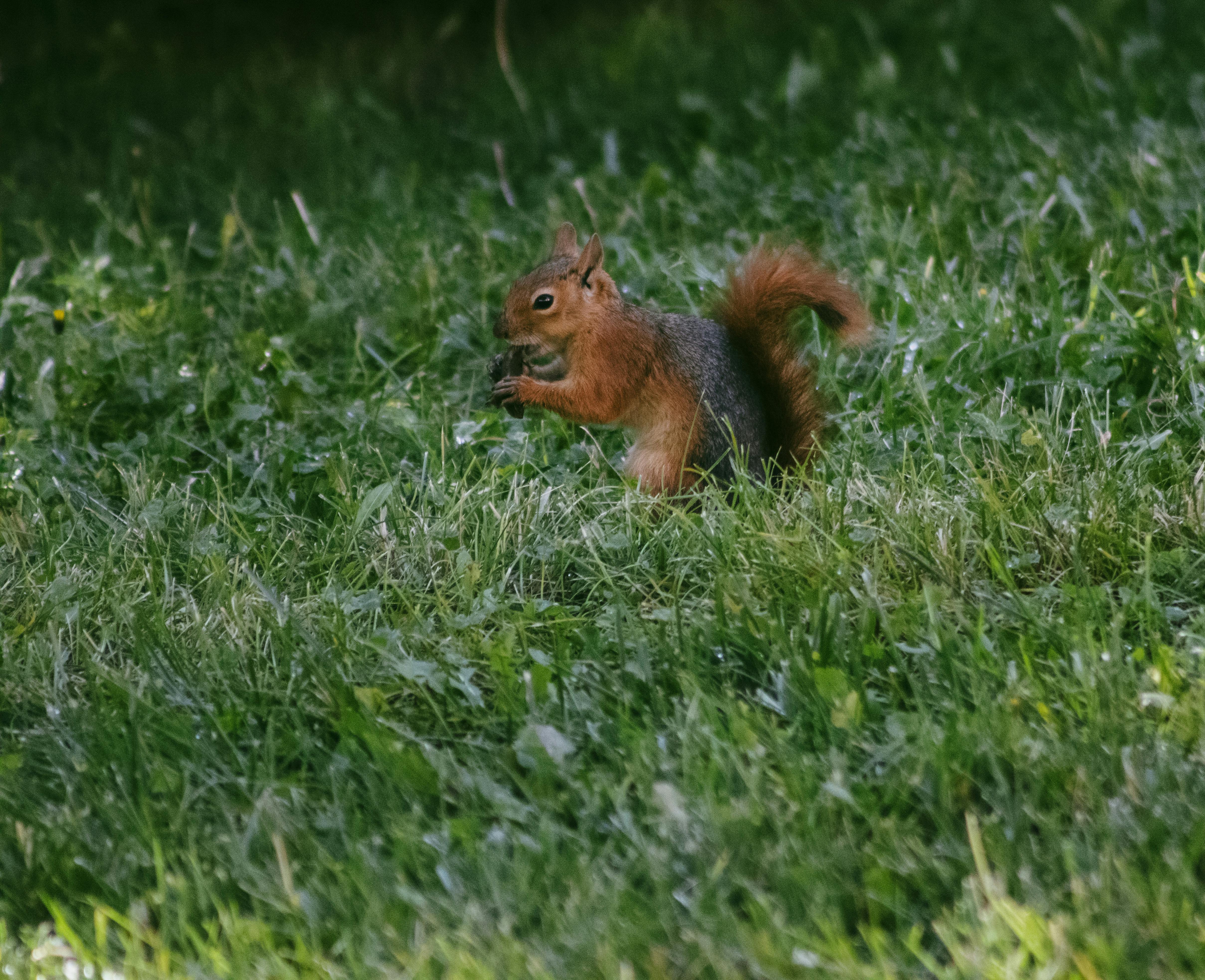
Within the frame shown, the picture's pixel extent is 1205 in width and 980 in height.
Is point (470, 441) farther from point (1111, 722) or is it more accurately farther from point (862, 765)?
point (1111, 722)

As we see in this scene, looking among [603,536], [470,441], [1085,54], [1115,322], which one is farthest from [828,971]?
[1085,54]

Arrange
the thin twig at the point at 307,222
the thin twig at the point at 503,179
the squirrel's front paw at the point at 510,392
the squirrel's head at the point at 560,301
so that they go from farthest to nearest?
the thin twig at the point at 503,179
the thin twig at the point at 307,222
the squirrel's head at the point at 560,301
the squirrel's front paw at the point at 510,392

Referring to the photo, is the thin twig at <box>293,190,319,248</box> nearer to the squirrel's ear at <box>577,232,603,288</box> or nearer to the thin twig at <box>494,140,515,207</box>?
the thin twig at <box>494,140,515,207</box>

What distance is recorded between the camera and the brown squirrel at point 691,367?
2.86 meters

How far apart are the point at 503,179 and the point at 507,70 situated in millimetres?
784

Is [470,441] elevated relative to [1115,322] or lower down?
lower down

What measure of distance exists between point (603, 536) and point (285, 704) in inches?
29.5

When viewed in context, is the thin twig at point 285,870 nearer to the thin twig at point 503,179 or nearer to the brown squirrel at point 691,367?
the brown squirrel at point 691,367

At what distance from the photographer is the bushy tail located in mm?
2820

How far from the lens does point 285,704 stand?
2.21m

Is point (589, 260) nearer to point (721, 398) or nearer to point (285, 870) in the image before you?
point (721, 398)

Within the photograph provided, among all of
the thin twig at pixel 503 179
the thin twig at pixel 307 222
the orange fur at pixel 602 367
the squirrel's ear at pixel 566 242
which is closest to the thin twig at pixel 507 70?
the thin twig at pixel 503 179

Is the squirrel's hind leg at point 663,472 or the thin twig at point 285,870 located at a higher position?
the thin twig at point 285,870

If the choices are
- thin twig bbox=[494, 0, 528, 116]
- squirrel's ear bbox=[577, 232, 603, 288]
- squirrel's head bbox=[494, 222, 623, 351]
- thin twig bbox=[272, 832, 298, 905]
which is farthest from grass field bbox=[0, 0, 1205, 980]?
thin twig bbox=[494, 0, 528, 116]
